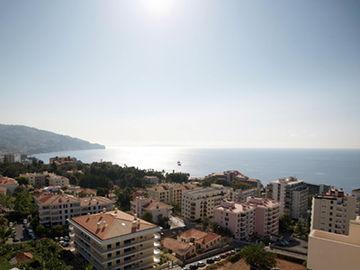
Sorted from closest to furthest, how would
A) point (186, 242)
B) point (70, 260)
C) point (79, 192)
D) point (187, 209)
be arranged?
point (70, 260)
point (186, 242)
point (187, 209)
point (79, 192)

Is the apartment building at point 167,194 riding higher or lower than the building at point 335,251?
lower

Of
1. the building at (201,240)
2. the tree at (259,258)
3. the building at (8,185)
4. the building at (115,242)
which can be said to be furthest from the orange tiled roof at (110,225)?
the building at (8,185)

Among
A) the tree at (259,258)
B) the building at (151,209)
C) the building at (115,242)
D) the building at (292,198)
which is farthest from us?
the building at (292,198)

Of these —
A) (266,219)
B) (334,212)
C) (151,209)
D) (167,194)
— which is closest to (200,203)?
(151,209)

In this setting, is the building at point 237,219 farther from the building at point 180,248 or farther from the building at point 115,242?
the building at point 115,242

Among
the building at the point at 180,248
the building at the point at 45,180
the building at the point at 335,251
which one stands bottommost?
the building at the point at 180,248

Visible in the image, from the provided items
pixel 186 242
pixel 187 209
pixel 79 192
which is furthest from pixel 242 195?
pixel 79 192

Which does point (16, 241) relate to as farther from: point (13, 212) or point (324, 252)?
point (324, 252)
